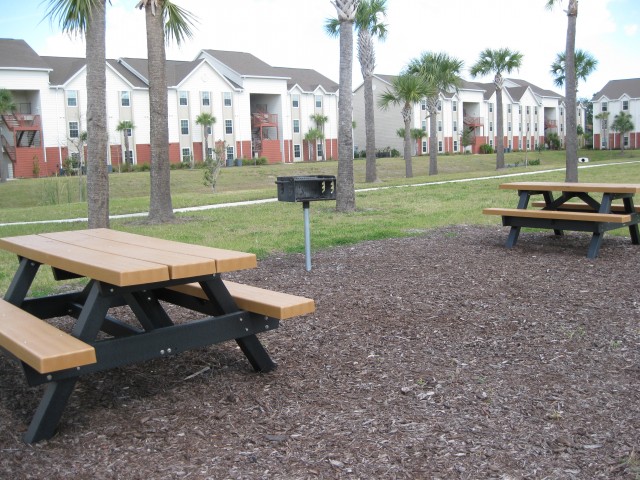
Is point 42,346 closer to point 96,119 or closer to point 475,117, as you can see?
point 96,119

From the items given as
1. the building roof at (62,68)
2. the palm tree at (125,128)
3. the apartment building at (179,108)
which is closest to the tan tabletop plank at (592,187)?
the apartment building at (179,108)

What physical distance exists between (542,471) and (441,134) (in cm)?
6826

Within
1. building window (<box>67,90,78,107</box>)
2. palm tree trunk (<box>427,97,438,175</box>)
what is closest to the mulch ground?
palm tree trunk (<box>427,97,438,175</box>)

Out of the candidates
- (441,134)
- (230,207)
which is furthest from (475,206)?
(441,134)

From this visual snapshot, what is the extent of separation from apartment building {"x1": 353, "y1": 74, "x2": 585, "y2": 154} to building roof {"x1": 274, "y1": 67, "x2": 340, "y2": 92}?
14.1 feet

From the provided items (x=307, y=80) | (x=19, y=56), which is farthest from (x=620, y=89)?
(x=19, y=56)

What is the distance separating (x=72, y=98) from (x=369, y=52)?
24.7 meters

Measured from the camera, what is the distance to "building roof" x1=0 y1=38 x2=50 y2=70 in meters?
45.1

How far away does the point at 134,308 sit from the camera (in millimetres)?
4836

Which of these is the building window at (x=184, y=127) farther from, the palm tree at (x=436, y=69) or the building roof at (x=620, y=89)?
the building roof at (x=620, y=89)

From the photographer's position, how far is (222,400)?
4113mm

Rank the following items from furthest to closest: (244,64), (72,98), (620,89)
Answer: (620,89), (244,64), (72,98)

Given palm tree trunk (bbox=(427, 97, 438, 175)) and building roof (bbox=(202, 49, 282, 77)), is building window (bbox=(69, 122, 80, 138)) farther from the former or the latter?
palm tree trunk (bbox=(427, 97, 438, 175))

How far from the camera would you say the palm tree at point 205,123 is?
52.1 metres
